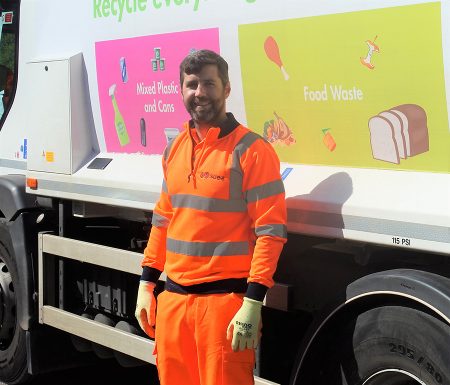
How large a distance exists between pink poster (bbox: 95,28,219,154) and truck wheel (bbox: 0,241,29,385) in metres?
1.37

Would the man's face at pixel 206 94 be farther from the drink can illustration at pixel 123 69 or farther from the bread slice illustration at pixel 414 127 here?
the drink can illustration at pixel 123 69

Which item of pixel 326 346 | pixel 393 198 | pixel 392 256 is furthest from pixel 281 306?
pixel 393 198

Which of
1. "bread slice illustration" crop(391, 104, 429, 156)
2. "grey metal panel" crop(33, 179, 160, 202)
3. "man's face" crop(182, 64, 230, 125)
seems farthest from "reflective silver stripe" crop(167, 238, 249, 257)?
"grey metal panel" crop(33, 179, 160, 202)

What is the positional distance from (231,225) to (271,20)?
0.88 meters

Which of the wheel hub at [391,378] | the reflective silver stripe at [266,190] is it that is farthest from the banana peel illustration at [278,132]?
the wheel hub at [391,378]

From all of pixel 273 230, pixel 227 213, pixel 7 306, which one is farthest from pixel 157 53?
pixel 7 306

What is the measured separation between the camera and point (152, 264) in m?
3.86

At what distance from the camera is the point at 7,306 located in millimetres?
5789

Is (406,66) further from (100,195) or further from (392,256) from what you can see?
(100,195)

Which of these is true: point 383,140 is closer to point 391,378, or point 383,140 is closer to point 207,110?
point 207,110

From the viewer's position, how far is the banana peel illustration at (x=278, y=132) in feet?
12.1

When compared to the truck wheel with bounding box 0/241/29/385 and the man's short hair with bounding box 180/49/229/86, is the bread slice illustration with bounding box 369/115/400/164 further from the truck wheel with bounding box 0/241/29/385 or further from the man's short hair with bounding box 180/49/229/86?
the truck wheel with bounding box 0/241/29/385

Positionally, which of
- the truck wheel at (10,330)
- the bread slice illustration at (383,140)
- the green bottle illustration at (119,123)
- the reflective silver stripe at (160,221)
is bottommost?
the truck wheel at (10,330)

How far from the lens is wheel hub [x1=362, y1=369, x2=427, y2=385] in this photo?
3.23 meters
